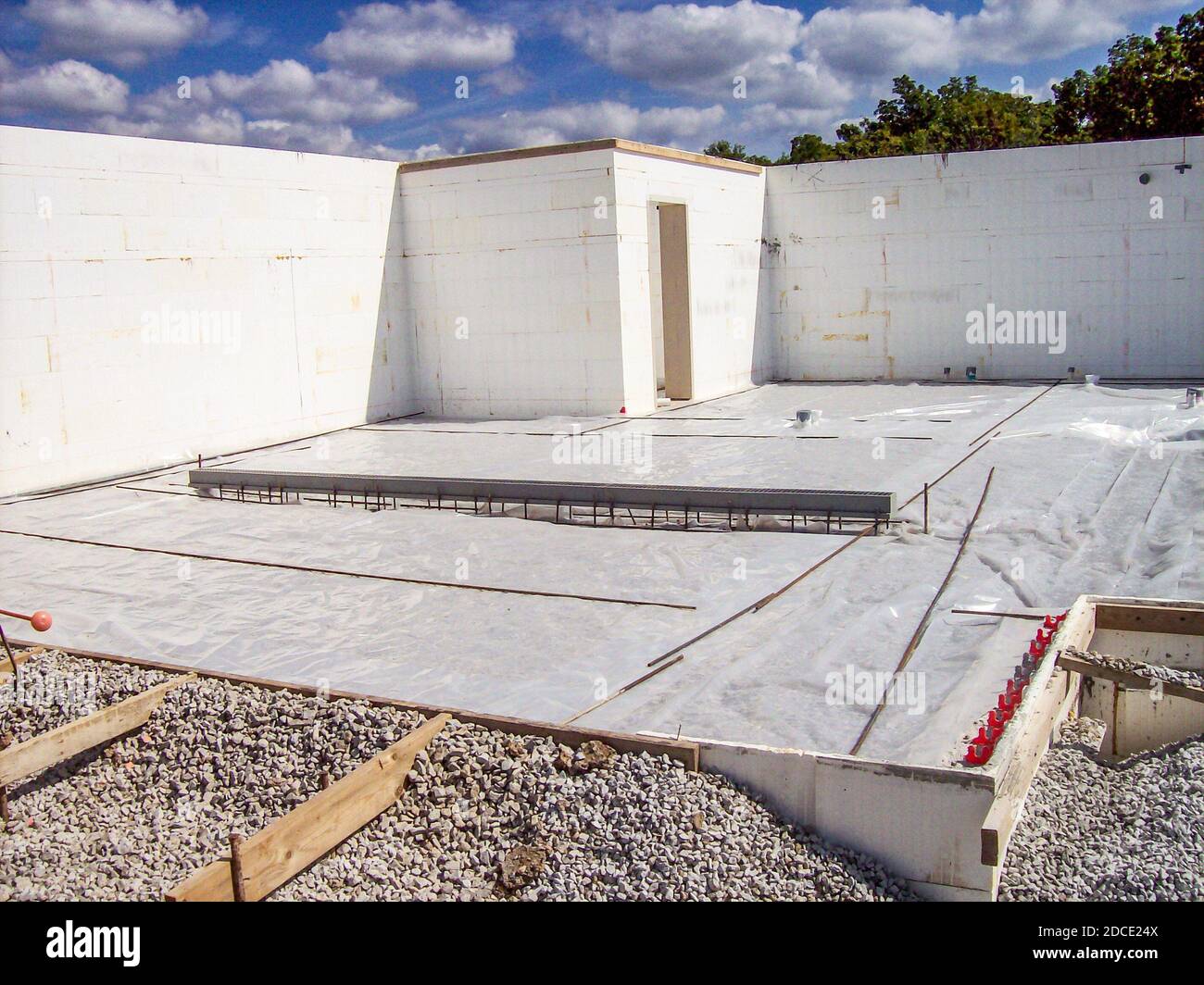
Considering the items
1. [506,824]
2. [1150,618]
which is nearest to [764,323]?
[1150,618]

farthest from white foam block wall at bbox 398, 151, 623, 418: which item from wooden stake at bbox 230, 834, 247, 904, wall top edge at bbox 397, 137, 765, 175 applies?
wooden stake at bbox 230, 834, 247, 904

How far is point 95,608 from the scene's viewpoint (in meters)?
6.30

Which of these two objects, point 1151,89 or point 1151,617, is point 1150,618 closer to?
point 1151,617

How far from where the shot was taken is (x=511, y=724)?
4098mm

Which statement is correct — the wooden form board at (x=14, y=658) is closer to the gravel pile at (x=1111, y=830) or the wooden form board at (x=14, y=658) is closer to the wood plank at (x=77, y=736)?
the wood plank at (x=77, y=736)

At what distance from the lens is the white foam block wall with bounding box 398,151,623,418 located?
42.6ft

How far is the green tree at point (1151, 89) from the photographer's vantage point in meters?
22.5

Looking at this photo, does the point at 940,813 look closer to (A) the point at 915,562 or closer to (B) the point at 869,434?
(A) the point at 915,562

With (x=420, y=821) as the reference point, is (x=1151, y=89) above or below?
above

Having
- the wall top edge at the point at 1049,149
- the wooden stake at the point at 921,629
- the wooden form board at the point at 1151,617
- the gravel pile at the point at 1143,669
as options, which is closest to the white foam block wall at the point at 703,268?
the wall top edge at the point at 1049,149

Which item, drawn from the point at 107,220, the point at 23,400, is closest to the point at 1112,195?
the point at 107,220

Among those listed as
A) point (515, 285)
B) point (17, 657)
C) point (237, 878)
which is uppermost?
point (515, 285)

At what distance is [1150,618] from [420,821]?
3.37 metres
